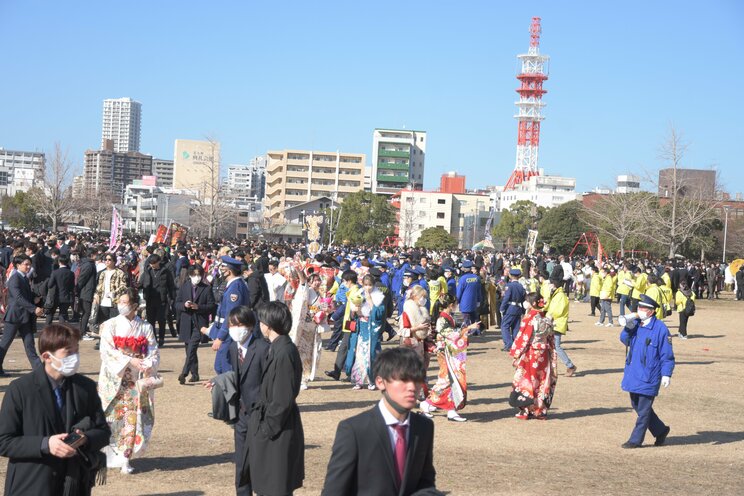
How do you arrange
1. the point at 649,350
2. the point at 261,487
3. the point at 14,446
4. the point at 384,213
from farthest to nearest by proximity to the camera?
the point at 384,213, the point at 649,350, the point at 261,487, the point at 14,446

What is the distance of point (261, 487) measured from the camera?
548cm

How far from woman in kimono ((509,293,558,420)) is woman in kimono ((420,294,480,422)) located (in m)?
0.67

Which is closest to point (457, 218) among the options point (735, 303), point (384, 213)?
point (384, 213)

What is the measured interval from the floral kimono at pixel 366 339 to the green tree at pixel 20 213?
211ft

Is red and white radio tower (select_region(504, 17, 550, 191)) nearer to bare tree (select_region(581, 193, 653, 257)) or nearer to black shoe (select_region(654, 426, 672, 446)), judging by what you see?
bare tree (select_region(581, 193, 653, 257))

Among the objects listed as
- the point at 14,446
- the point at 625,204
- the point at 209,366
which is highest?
the point at 625,204

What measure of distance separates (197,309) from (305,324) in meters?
1.49

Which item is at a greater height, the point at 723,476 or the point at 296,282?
the point at 296,282

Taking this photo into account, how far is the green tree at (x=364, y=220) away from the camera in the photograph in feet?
266

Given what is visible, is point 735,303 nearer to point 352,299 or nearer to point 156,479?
point 352,299

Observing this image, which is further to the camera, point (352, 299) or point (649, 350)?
point (352, 299)

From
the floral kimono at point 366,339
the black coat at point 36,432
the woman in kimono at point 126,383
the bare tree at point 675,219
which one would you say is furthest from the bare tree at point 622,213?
the black coat at point 36,432

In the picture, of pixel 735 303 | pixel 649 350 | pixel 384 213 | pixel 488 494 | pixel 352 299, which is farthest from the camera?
pixel 384 213

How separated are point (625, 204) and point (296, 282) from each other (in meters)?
43.9
